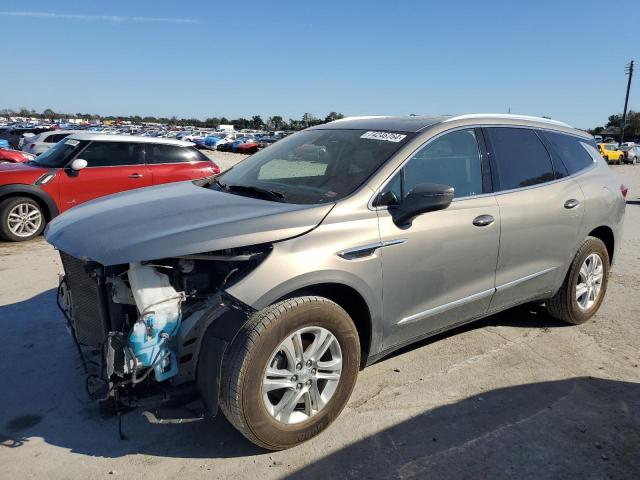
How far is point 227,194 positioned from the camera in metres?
3.50

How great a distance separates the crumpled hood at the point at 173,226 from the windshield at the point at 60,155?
544cm

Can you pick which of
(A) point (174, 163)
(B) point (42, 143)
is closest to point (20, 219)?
(A) point (174, 163)

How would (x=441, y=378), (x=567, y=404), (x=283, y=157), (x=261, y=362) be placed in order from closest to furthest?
(x=261, y=362) → (x=567, y=404) → (x=441, y=378) → (x=283, y=157)

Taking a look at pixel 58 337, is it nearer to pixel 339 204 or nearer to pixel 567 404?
pixel 339 204

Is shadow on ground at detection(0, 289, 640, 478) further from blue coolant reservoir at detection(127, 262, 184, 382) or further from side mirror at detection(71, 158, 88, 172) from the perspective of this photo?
side mirror at detection(71, 158, 88, 172)

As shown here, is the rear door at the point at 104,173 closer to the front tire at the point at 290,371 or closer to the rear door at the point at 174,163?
the rear door at the point at 174,163

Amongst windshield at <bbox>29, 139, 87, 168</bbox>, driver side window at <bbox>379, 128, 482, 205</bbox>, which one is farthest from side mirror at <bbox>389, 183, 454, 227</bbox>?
windshield at <bbox>29, 139, 87, 168</bbox>

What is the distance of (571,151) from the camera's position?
184 inches

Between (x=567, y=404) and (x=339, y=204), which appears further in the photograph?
(x=567, y=404)

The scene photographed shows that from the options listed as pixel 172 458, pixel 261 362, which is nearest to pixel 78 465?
pixel 172 458

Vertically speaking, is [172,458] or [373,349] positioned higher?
[373,349]

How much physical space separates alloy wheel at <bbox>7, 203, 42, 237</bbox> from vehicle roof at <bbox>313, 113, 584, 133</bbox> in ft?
18.1

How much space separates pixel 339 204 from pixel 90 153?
260 inches

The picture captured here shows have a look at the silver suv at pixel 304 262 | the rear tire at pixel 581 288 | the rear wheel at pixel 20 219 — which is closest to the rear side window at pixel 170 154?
the rear wheel at pixel 20 219
